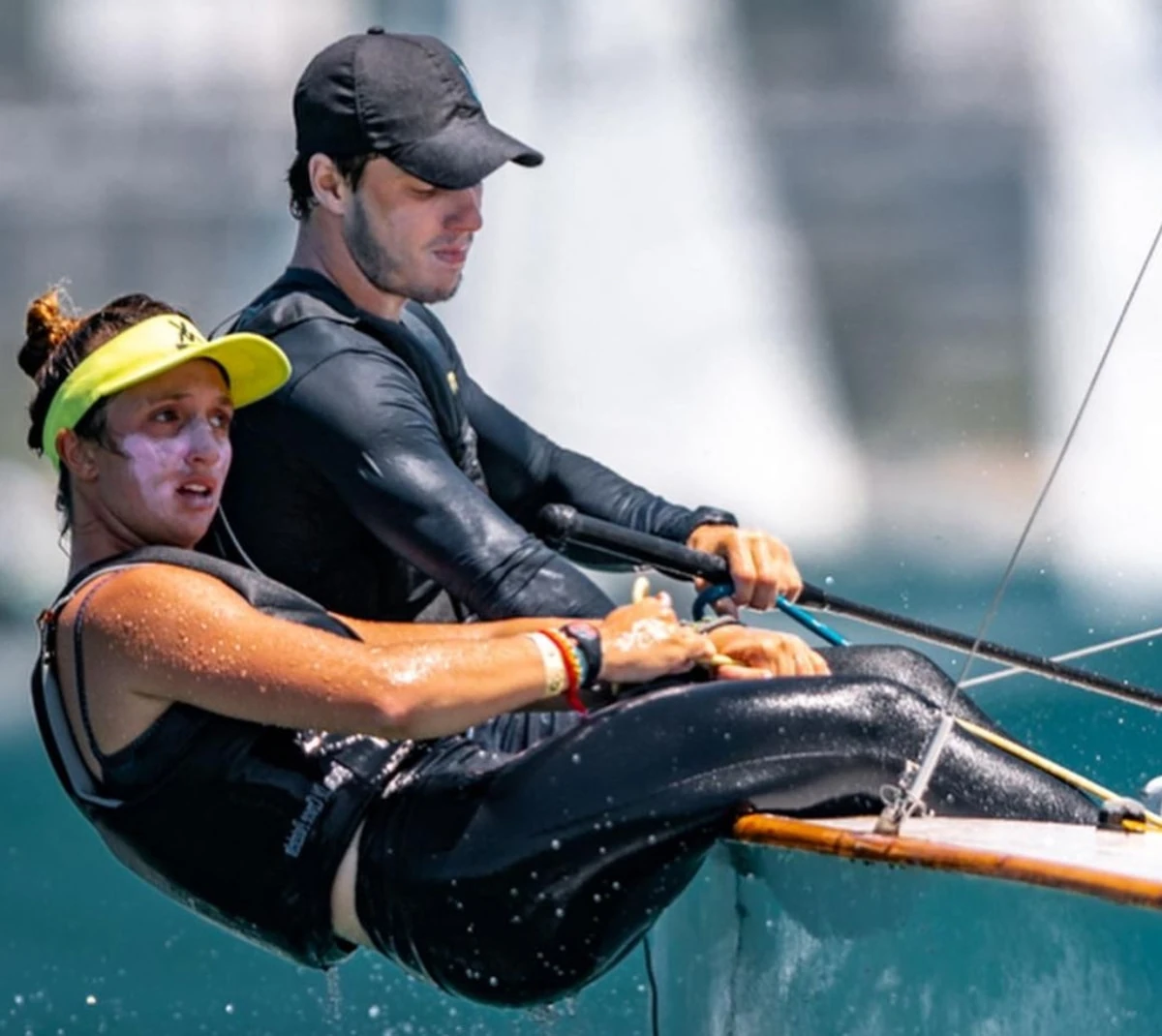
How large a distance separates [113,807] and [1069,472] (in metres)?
3.88

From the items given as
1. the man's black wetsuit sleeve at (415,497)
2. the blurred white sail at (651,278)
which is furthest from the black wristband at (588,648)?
the blurred white sail at (651,278)

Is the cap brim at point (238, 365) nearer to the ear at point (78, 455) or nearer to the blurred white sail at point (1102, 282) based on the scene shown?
the ear at point (78, 455)

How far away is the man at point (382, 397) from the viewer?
3004 millimetres

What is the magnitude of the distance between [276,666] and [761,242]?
13.4 feet

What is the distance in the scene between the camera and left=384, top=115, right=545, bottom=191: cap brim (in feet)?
10.3

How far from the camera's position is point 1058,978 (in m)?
2.36

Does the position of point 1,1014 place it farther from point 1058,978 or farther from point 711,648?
point 1058,978

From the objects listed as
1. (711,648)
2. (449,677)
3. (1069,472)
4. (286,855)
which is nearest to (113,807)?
(286,855)

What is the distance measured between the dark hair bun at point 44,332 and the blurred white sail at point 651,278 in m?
3.17

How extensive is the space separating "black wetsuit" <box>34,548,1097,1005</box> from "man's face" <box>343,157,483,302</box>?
0.62 m

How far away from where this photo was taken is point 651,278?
6.27 m

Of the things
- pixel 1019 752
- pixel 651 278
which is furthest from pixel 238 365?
pixel 651 278

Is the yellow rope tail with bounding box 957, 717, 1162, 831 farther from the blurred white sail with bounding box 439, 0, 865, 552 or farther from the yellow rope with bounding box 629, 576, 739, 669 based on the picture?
the blurred white sail with bounding box 439, 0, 865, 552

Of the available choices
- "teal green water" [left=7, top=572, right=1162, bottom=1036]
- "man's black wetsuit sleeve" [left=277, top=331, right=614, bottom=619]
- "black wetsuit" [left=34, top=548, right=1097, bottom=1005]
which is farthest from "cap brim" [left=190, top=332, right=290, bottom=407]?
"teal green water" [left=7, top=572, right=1162, bottom=1036]
